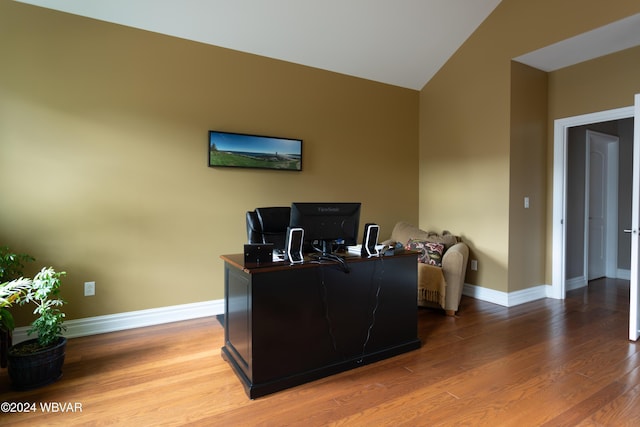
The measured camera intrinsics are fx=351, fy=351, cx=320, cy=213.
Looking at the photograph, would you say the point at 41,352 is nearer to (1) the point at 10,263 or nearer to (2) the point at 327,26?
(1) the point at 10,263

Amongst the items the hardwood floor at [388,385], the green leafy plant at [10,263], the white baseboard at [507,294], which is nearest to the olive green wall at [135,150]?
the green leafy plant at [10,263]

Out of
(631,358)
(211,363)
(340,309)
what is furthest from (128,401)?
(631,358)

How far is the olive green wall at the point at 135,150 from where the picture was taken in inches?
112

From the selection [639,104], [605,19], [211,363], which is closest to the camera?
[211,363]

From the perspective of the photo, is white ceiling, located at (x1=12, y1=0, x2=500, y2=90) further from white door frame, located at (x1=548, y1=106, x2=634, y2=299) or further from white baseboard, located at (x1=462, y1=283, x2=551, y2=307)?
white baseboard, located at (x1=462, y1=283, x2=551, y2=307)

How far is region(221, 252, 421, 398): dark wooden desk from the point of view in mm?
2135

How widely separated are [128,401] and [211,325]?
126 cm

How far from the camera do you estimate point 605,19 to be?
10.3 ft

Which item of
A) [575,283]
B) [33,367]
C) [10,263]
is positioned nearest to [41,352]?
[33,367]

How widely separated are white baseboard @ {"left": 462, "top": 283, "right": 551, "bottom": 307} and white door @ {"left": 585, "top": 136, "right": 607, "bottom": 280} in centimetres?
131

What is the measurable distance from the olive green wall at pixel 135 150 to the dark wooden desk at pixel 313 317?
1192mm

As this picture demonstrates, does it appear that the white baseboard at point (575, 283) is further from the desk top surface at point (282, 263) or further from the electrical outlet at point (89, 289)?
the electrical outlet at point (89, 289)

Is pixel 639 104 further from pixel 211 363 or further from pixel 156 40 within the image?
pixel 156 40

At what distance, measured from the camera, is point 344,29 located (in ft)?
12.2
